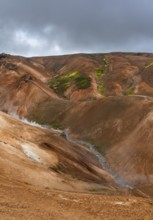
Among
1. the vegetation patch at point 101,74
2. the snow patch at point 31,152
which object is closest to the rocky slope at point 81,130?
the snow patch at point 31,152

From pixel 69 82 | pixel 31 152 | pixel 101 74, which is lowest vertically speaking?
pixel 31 152

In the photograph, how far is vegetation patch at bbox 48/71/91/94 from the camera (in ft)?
397

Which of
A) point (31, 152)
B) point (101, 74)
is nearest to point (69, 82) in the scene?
point (101, 74)

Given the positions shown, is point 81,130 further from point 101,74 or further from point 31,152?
point 101,74

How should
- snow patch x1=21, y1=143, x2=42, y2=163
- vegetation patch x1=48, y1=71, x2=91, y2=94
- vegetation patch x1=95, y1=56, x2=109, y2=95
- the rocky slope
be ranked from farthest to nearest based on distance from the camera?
1. vegetation patch x1=95, y1=56, x2=109, y2=95
2. vegetation patch x1=48, y1=71, x2=91, y2=94
3. snow patch x1=21, y1=143, x2=42, y2=163
4. the rocky slope

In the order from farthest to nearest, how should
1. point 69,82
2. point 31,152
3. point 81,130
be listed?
point 69,82 < point 81,130 < point 31,152

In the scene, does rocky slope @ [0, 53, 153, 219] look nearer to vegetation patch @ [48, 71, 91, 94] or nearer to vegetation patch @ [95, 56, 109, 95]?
vegetation patch @ [48, 71, 91, 94]

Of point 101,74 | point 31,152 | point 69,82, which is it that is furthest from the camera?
point 101,74

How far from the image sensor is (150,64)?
140500mm

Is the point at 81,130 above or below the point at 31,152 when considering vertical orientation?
below

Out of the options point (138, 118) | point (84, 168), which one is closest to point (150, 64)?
point (138, 118)

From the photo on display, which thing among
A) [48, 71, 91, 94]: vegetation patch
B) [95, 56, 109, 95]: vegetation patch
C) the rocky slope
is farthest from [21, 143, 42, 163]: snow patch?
[95, 56, 109, 95]: vegetation patch

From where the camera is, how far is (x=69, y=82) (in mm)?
128250

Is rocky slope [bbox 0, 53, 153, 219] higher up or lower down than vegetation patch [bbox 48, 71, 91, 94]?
lower down
